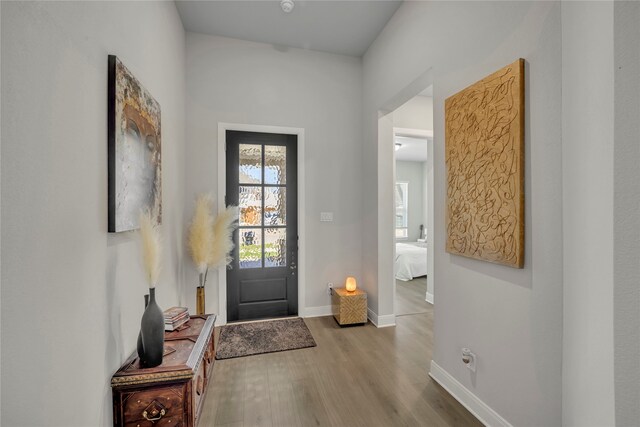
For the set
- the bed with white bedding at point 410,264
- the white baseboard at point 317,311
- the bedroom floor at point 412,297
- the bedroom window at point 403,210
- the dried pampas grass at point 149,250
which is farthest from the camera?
the bedroom window at point 403,210

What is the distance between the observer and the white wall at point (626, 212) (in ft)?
3.16

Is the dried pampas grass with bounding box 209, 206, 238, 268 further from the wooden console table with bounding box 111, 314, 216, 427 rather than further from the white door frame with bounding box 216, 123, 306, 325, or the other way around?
the wooden console table with bounding box 111, 314, 216, 427

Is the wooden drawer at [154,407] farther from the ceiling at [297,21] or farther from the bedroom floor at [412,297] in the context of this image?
the ceiling at [297,21]

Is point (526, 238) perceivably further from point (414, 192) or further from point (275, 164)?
point (414, 192)

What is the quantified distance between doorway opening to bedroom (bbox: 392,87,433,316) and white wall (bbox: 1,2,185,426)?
8.64ft

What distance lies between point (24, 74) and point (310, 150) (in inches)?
105

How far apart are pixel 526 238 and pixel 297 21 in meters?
2.81

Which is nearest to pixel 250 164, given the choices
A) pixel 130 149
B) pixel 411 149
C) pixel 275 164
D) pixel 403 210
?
pixel 275 164

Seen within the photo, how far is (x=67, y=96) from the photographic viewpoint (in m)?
1.06

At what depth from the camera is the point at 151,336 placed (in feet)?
4.64

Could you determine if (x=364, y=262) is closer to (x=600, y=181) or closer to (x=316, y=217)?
(x=316, y=217)

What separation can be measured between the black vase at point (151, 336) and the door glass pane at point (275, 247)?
1.90 meters

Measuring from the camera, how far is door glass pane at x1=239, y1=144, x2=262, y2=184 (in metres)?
A: 3.27

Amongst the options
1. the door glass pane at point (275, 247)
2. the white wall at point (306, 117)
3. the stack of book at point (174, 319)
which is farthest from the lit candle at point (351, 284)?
the stack of book at point (174, 319)
